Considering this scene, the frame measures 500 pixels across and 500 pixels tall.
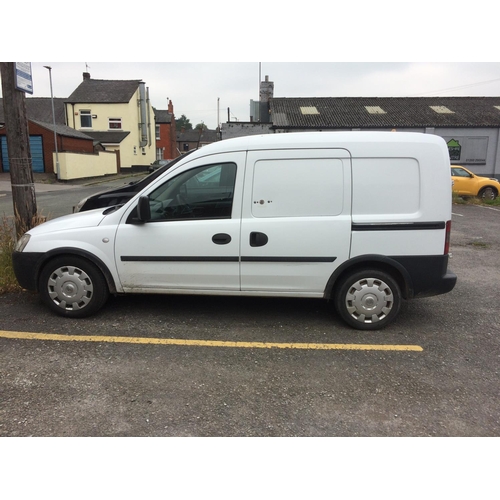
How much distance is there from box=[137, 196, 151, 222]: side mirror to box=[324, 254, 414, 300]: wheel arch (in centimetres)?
201

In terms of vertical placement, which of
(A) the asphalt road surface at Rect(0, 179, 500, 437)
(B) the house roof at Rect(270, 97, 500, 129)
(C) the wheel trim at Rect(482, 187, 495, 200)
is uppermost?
(B) the house roof at Rect(270, 97, 500, 129)

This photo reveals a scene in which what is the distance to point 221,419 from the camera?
2885 millimetres

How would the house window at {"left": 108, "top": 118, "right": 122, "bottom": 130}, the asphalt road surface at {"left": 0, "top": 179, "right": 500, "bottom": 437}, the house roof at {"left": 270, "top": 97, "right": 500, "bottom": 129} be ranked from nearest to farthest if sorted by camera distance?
1. the asphalt road surface at {"left": 0, "top": 179, "right": 500, "bottom": 437}
2. the house roof at {"left": 270, "top": 97, "right": 500, "bottom": 129}
3. the house window at {"left": 108, "top": 118, "right": 122, "bottom": 130}

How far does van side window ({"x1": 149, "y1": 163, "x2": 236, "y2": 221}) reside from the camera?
430cm

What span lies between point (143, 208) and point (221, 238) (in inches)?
33.6

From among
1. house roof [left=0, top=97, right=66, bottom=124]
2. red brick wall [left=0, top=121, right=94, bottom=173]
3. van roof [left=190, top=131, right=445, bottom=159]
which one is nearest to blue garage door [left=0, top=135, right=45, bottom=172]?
red brick wall [left=0, top=121, right=94, bottom=173]

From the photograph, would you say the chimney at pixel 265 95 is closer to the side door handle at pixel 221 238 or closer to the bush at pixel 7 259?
the bush at pixel 7 259

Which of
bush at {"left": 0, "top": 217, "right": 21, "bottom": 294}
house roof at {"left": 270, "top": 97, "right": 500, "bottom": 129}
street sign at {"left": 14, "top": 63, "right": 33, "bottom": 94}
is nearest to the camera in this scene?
bush at {"left": 0, "top": 217, "right": 21, "bottom": 294}

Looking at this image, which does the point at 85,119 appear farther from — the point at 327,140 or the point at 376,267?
the point at 376,267

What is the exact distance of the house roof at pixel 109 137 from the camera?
38531 mm

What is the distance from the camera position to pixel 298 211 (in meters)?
4.18

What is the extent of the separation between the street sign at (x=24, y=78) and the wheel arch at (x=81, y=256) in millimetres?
2727

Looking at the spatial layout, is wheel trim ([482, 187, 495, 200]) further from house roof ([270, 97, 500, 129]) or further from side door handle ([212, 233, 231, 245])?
side door handle ([212, 233, 231, 245])

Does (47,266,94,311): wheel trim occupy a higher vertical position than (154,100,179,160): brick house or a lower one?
lower
